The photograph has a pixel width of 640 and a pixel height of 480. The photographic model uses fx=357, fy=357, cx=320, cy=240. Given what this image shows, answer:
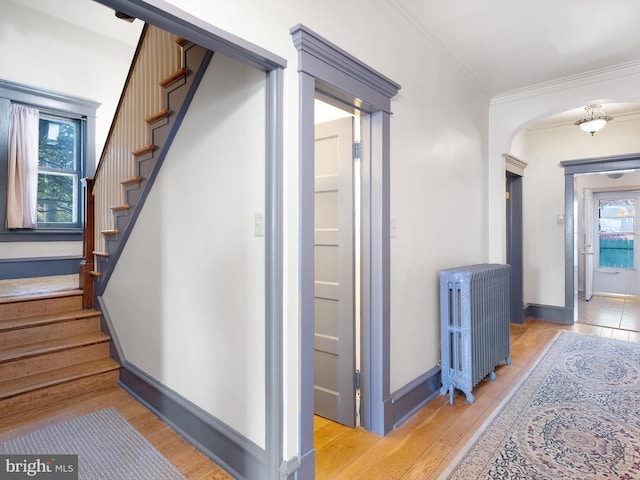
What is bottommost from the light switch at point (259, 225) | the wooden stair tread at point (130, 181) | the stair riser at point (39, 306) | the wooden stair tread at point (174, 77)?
the stair riser at point (39, 306)

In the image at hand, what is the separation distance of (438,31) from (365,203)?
1.41 metres

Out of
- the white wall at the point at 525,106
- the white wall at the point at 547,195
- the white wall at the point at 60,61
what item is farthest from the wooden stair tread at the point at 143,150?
the white wall at the point at 547,195

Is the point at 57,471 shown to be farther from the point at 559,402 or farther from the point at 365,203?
the point at 559,402

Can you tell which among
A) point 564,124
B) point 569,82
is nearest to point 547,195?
point 564,124

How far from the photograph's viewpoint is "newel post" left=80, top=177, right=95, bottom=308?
10.9 feet

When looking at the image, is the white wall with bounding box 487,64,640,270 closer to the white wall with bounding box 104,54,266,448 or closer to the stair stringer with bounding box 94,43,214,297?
the white wall with bounding box 104,54,266,448

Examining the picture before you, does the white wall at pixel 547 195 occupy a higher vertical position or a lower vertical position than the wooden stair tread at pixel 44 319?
higher

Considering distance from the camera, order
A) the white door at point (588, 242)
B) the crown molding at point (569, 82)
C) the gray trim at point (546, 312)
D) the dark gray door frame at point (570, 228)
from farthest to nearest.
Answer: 1. the white door at point (588, 242)
2. the gray trim at point (546, 312)
3. the dark gray door frame at point (570, 228)
4. the crown molding at point (569, 82)

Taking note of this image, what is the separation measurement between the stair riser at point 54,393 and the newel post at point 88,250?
81 cm

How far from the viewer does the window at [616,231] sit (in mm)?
6953

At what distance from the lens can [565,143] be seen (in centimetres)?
494

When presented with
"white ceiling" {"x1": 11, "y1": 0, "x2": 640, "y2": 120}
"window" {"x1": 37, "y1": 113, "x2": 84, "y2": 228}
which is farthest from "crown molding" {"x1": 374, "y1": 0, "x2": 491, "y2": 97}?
"window" {"x1": 37, "y1": 113, "x2": 84, "y2": 228}

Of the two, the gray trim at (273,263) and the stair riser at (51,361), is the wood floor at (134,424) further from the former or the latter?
the gray trim at (273,263)

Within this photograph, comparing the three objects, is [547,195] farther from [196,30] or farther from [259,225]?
[196,30]
